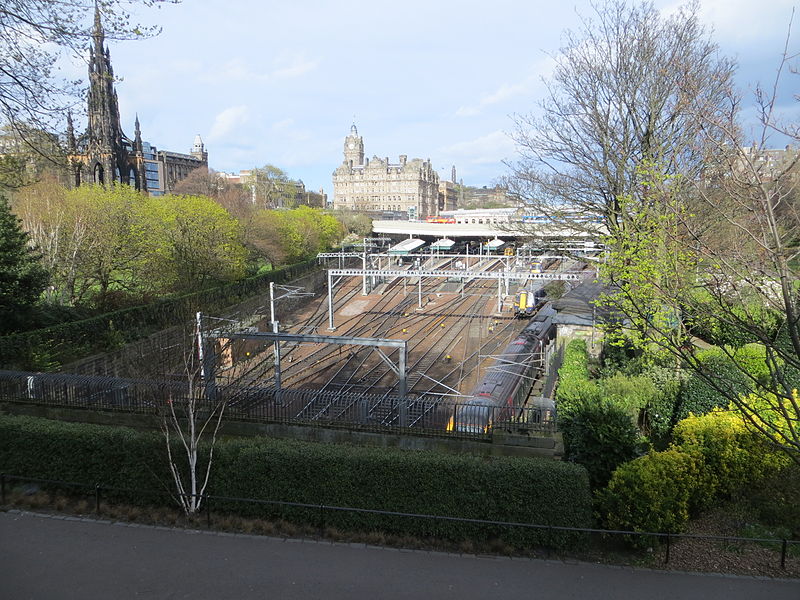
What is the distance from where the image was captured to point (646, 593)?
6125mm

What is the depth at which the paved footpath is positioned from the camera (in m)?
6.04

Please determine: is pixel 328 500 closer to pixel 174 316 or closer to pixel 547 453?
pixel 547 453

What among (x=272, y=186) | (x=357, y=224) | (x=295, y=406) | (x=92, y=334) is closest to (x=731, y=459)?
(x=295, y=406)

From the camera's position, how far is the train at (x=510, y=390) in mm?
9336

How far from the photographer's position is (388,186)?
400 ft

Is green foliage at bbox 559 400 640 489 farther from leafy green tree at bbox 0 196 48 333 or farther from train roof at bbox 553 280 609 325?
leafy green tree at bbox 0 196 48 333

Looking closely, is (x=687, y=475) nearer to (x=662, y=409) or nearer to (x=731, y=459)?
(x=731, y=459)

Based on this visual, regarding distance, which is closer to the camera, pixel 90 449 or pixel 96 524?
pixel 96 524

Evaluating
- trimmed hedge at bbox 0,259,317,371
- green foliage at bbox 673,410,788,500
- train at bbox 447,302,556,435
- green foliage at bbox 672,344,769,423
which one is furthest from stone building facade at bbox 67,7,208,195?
green foliage at bbox 672,344,769,423

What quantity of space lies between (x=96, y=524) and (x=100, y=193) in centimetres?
1897

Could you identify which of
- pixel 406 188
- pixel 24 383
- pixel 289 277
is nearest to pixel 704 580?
pixel 24 383

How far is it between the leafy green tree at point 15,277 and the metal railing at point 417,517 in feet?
→ 32.7

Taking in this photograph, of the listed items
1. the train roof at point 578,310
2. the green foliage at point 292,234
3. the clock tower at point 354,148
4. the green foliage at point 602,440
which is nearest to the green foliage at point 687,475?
the green foliage at point 602,440

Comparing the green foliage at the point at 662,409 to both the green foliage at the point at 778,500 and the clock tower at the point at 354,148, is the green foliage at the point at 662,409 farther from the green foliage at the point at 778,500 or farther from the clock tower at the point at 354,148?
the clock tower at the point at 354,148
